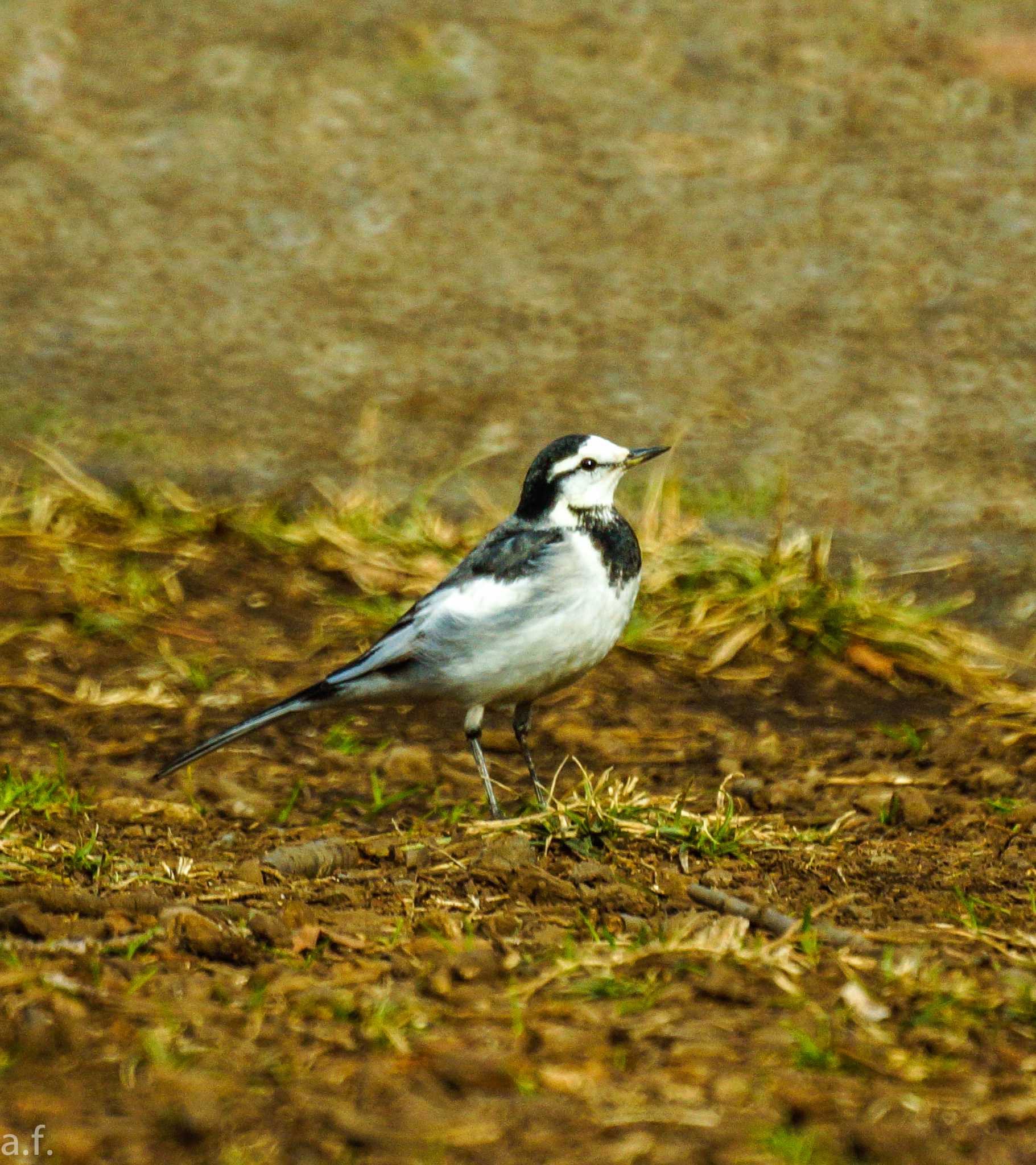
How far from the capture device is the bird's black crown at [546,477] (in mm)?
5035

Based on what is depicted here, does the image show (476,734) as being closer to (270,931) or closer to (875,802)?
(875,802)

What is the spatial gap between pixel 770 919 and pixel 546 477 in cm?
193

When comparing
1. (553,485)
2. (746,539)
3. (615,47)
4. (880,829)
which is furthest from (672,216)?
(880,829)

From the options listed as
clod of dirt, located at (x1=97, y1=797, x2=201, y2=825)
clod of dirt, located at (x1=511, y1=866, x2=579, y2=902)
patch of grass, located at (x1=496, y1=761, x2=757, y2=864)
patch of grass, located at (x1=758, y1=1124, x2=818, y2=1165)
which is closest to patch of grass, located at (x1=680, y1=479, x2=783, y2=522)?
patch of grass, located at (x1=496, y1=761, x2=757, y2=864)

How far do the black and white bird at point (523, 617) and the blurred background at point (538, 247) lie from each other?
1472mm

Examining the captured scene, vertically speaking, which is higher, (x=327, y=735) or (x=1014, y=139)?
(x=1014, y=139)

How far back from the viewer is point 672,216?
8734mm

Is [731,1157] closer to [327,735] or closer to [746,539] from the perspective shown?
[327,735]

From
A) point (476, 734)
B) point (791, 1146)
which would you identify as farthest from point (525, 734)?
point (791, 1146)

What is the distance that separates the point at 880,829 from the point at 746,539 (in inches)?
91.7

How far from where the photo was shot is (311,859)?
13.3ft

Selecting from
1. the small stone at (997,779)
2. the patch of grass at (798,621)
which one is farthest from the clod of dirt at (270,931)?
the patch of grass at (798,621)

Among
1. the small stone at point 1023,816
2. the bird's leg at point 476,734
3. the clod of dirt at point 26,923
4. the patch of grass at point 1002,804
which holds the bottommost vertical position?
the bird's leg at point 476,734

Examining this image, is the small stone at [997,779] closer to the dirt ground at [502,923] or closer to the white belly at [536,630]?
the dirt ground at [502,923]
